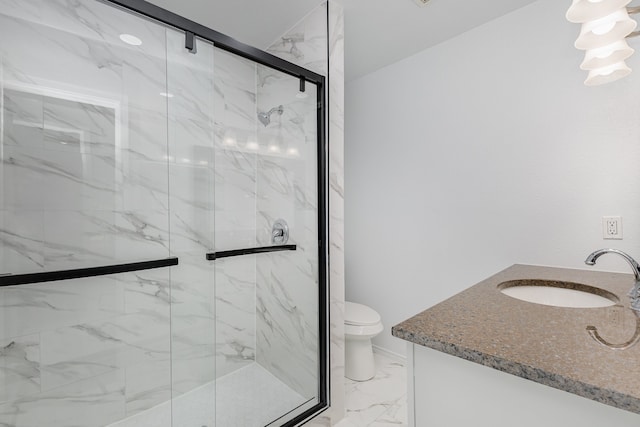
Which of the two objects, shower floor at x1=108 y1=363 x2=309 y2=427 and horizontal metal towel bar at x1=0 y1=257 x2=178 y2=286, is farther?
shower floor at x1=108 y1=363 x2=309 y2=427

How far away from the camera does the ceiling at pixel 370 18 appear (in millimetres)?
1820

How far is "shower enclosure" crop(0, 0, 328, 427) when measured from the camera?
1245 millimetres

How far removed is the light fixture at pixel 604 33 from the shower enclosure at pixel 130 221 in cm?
118

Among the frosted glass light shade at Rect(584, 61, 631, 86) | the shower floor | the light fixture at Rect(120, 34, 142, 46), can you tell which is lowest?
the shower floor

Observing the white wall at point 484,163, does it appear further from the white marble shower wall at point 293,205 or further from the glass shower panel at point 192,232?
the glass shower panel at point 192,232

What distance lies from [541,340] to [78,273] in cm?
164

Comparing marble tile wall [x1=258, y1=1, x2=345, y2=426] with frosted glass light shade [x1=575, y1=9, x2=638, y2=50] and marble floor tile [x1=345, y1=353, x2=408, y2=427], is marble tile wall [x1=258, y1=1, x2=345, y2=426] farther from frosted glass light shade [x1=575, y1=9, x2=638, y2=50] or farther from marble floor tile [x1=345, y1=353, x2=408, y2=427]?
frosted glass light shade [x1=575, y1=9, x2=638, y2=50]

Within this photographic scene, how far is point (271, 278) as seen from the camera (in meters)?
2.15

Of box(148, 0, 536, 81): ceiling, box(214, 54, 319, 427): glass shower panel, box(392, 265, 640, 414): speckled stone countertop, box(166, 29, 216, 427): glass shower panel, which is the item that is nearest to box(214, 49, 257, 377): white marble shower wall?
box(214, 54, 319, 427): glass shower panel

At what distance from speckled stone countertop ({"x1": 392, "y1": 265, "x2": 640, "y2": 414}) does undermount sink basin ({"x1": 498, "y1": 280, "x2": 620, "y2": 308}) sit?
15cm

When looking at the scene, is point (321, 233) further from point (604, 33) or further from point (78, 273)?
point (604, 33)

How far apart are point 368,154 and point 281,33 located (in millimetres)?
1125

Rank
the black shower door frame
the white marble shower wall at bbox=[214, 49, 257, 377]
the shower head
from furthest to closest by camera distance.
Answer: the white marble shower wall at bbox=[214, 49, 257, 377], the shower head, the black shower door frame

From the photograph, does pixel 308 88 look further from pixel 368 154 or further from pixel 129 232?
pixel 129 232
